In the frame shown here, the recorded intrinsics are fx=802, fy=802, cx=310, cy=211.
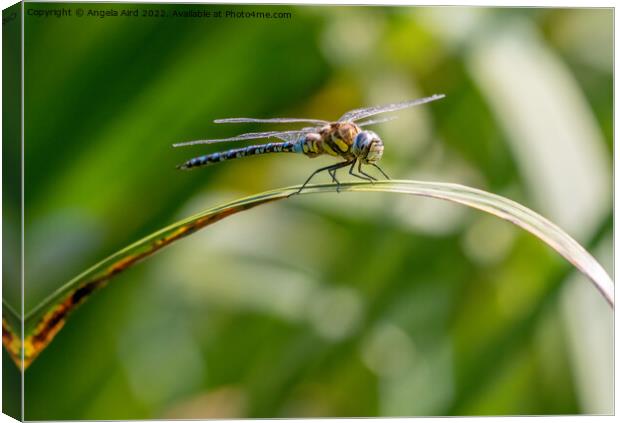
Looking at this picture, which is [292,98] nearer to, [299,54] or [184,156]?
[299,54]

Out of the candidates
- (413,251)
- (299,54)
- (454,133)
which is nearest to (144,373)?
(413,251)

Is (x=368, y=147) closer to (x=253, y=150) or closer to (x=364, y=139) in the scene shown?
(x=364, y=139)

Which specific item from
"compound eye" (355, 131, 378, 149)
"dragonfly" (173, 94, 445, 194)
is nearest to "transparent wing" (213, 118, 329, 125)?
"dragonfly" (173, 94, 445, 194)

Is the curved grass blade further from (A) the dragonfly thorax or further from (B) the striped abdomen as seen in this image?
(B) the striped abdomen

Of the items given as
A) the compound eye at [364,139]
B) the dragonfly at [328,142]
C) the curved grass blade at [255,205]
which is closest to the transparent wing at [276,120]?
the dragonfly at [328,142]

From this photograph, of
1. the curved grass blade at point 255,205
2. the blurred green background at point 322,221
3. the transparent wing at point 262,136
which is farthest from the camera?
the transparent wing at point 262,136

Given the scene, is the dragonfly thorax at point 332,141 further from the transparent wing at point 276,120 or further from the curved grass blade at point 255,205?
the curved grass blade at point 255,205

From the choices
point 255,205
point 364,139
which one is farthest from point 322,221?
point 255,205
